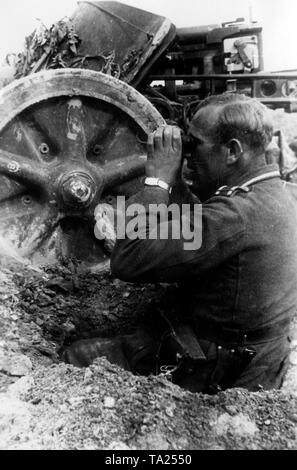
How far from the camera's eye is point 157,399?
2098 millimetres

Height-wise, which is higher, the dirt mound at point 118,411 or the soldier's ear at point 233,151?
the soldier's ear at point 233,151

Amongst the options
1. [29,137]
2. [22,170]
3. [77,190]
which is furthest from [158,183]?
[29,137]

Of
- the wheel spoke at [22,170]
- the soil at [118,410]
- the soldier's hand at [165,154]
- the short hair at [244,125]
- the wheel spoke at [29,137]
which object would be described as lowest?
the soil at [118,410]

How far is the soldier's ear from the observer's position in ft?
7.75

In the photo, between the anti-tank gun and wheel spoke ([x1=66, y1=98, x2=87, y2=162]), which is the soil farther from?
wheel spoke ([x1=66, y1=98, x2=87, y2=162])

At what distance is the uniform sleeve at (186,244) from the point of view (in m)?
2.16

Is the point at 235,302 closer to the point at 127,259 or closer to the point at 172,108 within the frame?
the point at 127,259

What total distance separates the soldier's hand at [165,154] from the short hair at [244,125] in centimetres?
16

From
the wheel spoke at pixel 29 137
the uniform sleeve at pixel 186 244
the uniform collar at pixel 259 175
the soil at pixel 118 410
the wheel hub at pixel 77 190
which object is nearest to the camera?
the soil at pixel 118 410

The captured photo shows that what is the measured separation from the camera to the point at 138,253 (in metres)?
2.23

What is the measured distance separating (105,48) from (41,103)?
803mm

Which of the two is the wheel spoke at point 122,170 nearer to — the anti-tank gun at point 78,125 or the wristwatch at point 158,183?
Result: the anti-tank gun at point 78,125

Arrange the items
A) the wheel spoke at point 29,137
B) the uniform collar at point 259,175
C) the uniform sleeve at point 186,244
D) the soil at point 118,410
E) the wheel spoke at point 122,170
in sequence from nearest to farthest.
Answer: the soil at point 118,410, the uniform sleeve at point 186,244, the uniform collar at point 259,175, the wheel spoke at point 29,137, the wheel spoke at point 122,170

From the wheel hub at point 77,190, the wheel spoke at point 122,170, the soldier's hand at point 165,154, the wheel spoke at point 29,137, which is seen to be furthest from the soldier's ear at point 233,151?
the wheel spoke at point 29,137
